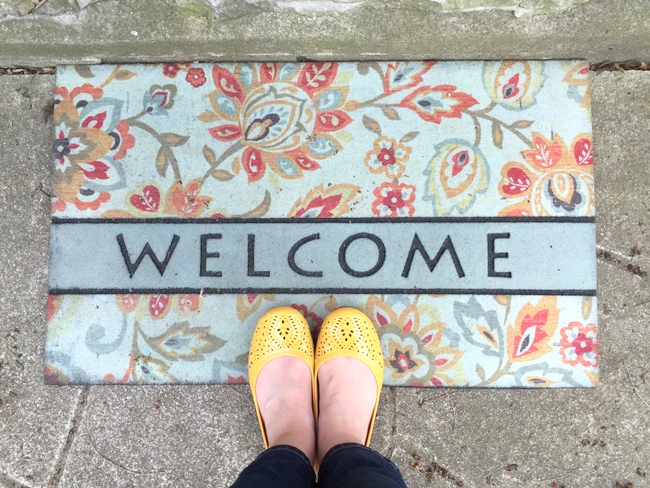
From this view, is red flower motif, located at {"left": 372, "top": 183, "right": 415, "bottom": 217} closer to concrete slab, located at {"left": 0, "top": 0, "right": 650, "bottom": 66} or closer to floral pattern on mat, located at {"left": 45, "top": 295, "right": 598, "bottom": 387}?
floral pattern on mat, located at {"left": 45, "top": 295, "right": 598, "bottom": 387}

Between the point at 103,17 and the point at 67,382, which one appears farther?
the point at 67,382

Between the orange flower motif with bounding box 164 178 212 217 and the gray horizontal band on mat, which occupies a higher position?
the orange flower motif with bounding box 164 178 212 217

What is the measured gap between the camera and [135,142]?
125cm

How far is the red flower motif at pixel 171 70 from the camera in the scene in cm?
125

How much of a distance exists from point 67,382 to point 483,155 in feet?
4.34

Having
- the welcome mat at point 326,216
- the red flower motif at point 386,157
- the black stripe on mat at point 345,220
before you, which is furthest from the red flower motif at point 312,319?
the red flower motif at point 386,157

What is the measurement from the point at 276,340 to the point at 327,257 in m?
0.26

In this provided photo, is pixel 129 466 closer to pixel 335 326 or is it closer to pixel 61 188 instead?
pixel 335 326

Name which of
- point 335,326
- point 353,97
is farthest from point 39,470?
point 353,97

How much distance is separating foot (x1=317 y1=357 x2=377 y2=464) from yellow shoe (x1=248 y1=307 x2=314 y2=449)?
8 cm

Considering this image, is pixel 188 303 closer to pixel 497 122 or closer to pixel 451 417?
pixel 451 417

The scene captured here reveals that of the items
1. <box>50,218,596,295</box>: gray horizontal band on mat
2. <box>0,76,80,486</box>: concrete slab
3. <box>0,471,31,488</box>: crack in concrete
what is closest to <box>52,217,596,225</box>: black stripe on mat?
<box>50,218,596,295</box>: gray horizontal band on mat

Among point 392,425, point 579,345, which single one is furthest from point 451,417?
point 579,345

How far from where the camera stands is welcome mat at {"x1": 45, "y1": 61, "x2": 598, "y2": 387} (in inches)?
47.7
